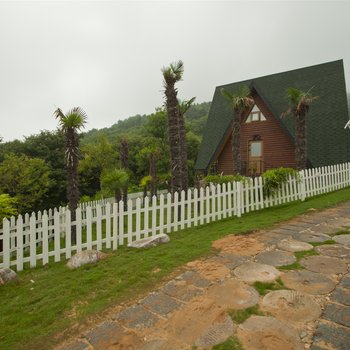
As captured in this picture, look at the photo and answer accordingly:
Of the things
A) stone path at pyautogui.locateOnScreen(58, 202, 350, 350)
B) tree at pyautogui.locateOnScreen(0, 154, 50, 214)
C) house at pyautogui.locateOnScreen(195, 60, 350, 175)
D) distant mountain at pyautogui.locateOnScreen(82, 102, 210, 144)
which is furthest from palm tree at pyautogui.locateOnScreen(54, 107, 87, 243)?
distant mountain at pyautogui.locateOnScreen(82, 102, 210, 144)

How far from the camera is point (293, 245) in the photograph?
558 cm

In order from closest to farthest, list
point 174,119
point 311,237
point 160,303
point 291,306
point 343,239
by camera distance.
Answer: point 291,306, point 160,303, point 343,239, point 311,237, point 174,119

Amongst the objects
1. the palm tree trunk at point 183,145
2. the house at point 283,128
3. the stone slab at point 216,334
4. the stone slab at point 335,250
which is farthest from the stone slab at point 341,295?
the house at point 283,128

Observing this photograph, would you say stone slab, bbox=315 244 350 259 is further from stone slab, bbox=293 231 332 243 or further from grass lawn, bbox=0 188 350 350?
grass lawn, bbox=0 188 350 350

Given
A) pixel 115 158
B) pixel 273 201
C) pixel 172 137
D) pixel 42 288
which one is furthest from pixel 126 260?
pixel 115 158

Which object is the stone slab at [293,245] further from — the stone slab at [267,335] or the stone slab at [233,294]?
the stone slab at [267,335]

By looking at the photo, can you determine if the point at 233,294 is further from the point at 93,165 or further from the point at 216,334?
the point at 93,165

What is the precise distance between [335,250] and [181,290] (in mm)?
3115

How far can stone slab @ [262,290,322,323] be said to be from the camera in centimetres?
315

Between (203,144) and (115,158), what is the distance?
1007cm

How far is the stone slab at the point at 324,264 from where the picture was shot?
14.1ft

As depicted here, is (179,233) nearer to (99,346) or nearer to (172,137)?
(172,137)

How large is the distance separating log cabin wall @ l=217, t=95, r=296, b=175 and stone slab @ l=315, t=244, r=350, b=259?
1417 cm

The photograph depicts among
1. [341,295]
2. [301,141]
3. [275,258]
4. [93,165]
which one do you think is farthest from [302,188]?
[93,165]
